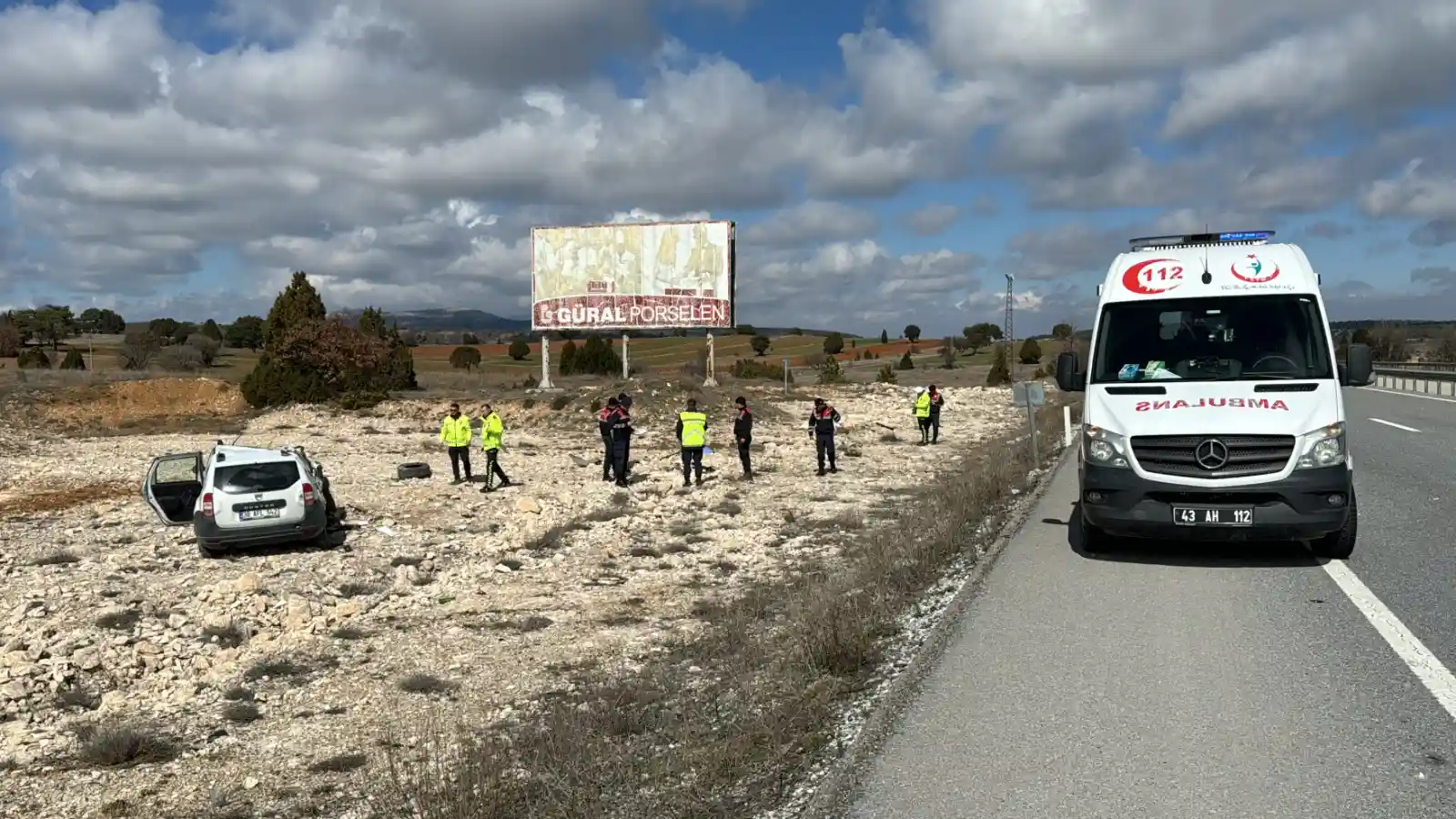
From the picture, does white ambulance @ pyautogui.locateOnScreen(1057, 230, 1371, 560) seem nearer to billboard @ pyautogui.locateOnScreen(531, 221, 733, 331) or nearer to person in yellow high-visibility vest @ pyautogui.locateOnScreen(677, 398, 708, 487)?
person in yellow high-visibility vest @ pyautogui.locateOnScreen(677, 398, 708, 487)

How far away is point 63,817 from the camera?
6.58 metres

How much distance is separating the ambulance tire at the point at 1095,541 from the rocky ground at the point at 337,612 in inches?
145

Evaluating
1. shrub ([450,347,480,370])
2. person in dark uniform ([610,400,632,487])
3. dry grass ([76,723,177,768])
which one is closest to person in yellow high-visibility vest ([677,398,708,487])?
person in dark uniform ([610,400,632,487])

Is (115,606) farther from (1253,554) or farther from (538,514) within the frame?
(1253,554)

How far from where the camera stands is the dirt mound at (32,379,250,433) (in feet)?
137

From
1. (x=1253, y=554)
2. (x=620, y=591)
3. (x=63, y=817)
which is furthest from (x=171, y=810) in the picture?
(x=1253, y=554)

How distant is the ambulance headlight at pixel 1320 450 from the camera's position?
28.6 feet

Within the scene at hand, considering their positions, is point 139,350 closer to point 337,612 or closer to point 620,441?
point 620,441

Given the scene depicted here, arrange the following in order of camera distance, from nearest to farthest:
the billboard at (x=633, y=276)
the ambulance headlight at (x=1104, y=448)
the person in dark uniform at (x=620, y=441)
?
the ambulance headlight at (x=1104, y=448) → the person in dark uniform at (x=620, y=441) → the billboard at (x=633, y=276)

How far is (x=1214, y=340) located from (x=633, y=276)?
110 feet

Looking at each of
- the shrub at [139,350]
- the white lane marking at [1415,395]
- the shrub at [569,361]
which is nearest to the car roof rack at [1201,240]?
the white lane marking at [1415,395]

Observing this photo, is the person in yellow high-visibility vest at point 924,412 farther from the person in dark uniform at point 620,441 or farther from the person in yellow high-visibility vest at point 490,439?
the person in yellow high-visibility vest at point 490,439

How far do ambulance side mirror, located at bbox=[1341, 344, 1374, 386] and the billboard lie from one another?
108ft

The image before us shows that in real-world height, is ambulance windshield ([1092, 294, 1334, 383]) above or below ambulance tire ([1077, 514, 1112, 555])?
above
